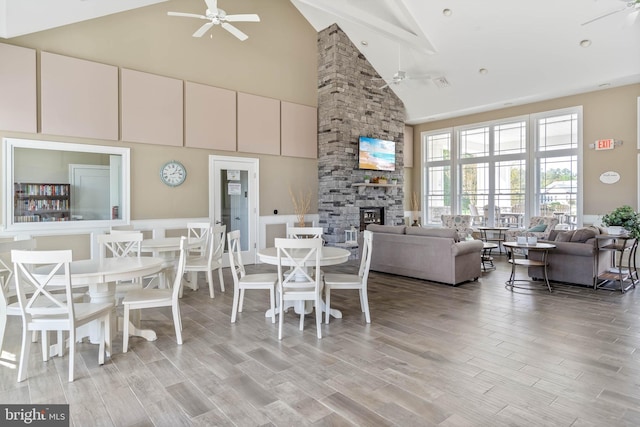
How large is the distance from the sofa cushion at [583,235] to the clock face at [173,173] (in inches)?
254

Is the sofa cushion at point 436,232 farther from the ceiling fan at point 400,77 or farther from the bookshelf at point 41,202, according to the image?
the bookshelf at point 41,202

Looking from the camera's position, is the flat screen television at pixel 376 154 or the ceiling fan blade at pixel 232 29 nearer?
the ceiling fan blade at pixel 232 29

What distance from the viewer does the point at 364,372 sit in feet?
9.45

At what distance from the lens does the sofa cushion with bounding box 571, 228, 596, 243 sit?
5.62 m

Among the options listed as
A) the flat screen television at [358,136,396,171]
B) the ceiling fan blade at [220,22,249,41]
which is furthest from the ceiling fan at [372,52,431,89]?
the ceiling fan blade at [220,22,249,41]

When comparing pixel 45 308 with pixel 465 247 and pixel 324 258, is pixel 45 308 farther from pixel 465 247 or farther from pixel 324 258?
pixel 465 247

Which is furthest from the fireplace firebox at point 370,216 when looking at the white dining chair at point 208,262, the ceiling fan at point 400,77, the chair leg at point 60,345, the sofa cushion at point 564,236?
the chair leg at point 60,345

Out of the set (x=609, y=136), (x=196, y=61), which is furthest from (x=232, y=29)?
(x=609, y=136)

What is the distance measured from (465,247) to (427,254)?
57 cm

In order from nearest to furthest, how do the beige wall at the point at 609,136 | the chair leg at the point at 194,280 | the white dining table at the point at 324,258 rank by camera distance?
the white dining table at the point at 324,258 < the chair leg at the point at 194,280 < the beige wall at the point at 609,136

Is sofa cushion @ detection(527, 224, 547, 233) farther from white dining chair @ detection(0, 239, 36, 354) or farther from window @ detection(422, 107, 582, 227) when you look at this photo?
white dining chair @ detection(0, 239, 36, 354)

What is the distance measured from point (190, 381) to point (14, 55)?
5.15 m

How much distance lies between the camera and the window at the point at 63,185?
5.18m

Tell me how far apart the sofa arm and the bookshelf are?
5.77 metres
